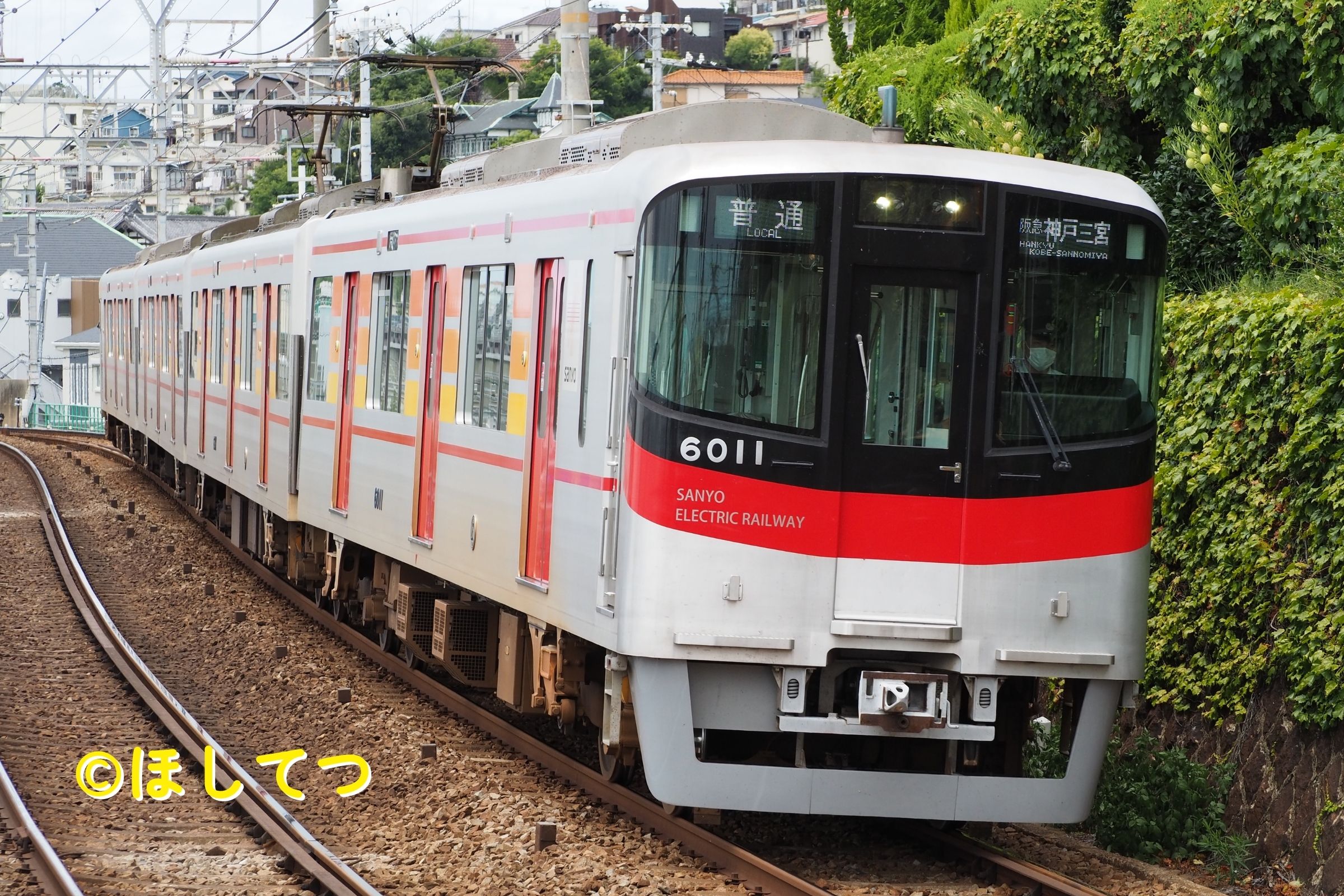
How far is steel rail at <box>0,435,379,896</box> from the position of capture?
724 cm

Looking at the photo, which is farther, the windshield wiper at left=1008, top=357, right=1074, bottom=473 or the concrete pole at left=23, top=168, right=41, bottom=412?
the concrete pole at left=23, top=168, right=41, bottom=412

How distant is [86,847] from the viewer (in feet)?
25.5

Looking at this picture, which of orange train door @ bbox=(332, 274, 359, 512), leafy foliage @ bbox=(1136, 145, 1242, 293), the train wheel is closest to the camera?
the train wheel

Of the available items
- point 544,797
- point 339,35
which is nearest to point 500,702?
point 544,797

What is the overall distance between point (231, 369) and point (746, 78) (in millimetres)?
84223

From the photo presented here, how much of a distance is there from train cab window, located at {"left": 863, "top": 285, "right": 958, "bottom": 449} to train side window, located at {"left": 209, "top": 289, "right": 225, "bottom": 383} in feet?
39.6

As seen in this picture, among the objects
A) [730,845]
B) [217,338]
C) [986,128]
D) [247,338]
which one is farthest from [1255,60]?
[217,338]

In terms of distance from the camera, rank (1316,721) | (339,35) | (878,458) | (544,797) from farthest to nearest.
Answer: (339,35) < (544,797) < (1316,721) < (878,458)

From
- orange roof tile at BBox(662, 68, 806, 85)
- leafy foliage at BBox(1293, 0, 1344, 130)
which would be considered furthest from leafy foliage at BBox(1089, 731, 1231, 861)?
orange roof tile at BBox(662, 68, 806, 85)

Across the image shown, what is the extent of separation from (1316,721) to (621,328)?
328 centimetres

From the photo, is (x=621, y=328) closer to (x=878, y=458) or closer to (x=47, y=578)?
(x=878, y=458)

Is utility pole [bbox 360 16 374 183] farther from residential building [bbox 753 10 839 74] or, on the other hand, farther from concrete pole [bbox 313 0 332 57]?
residential building [bbox 753 10 839 74]

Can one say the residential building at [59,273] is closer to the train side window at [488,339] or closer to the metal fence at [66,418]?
the metal fence at [66,418]

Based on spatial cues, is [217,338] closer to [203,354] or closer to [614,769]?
[203,354]
